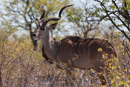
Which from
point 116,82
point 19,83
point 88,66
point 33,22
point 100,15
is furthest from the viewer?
point 33,22

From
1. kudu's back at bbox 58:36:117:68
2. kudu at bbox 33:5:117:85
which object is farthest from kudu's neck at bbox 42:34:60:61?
kudu's back at bbox 58:36:117:68

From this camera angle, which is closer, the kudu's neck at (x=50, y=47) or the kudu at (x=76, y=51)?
the kudu at (x=76, y=51)

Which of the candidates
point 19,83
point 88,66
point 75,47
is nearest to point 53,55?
point 75,47

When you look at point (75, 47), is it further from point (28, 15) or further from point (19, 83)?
point (28, 15)

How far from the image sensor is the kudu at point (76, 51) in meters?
4.38

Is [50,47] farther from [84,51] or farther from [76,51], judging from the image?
[84,51]

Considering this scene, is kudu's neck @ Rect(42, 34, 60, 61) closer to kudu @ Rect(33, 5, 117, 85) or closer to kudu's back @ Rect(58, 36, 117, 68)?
kudu @ Rect(33, 5, 117, 85)

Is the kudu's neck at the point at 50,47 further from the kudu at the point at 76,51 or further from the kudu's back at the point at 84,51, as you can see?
the kudu's back at the point at 84,51

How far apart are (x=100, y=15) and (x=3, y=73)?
2.52 meters

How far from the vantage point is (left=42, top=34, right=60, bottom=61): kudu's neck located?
5.34 meters

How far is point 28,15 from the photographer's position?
541 inches

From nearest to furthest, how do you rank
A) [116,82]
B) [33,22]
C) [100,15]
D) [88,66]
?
[116,82], [100,15], [88,66], [33,22]

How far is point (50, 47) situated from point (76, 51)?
959 mm

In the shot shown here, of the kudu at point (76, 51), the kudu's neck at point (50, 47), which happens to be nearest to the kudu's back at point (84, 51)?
the kudu at point (76, 51)
